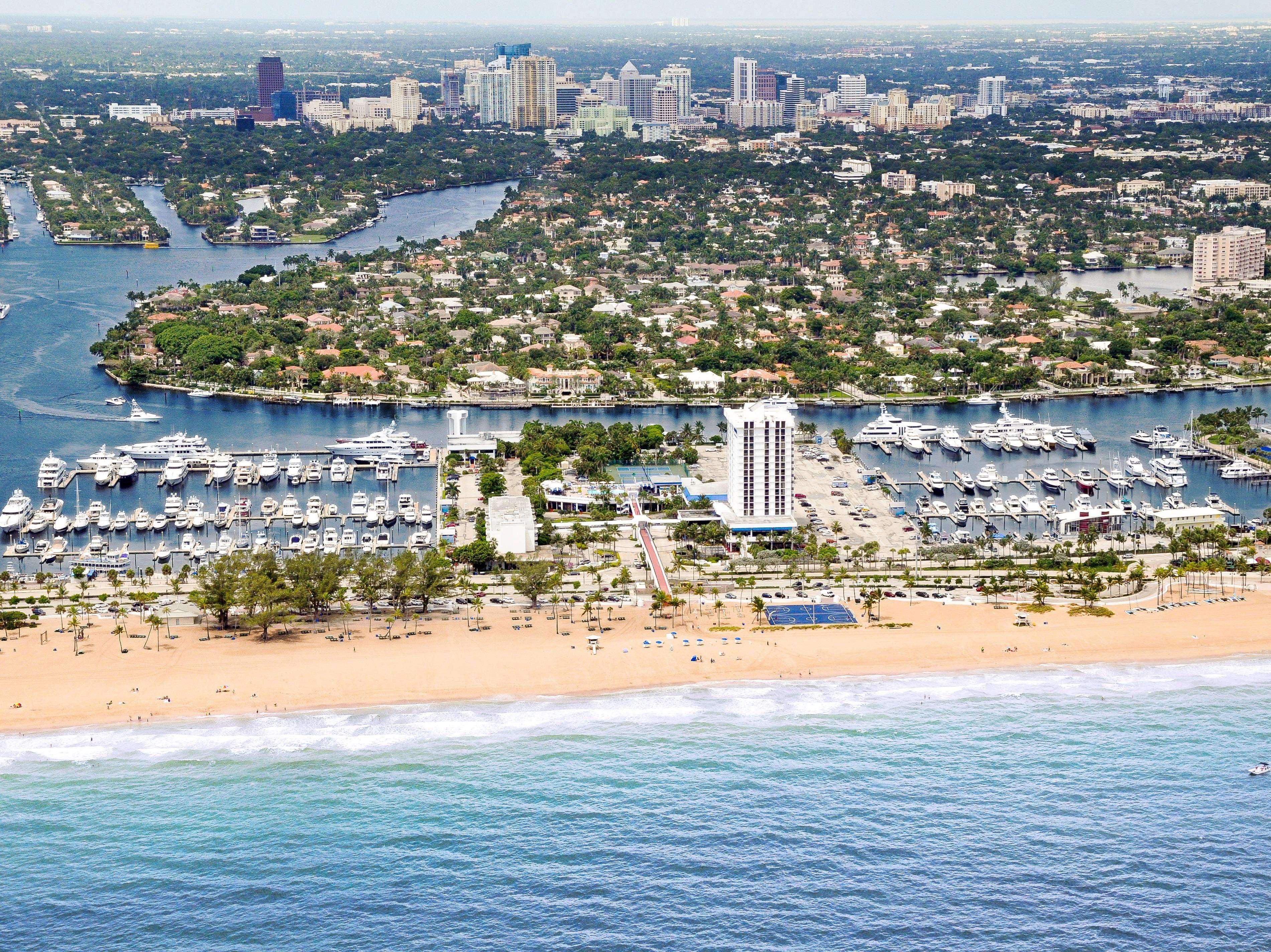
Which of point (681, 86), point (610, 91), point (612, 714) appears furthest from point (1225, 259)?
point (681, 86)

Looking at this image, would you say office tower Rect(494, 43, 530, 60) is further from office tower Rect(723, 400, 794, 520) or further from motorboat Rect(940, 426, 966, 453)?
office tower Rect(723, 400, 794, 520)

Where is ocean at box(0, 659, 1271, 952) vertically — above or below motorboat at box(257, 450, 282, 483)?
below

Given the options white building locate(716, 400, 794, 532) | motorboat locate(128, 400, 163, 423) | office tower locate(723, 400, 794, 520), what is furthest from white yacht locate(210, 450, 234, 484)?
office tower locate(723, 400, 794, 520)

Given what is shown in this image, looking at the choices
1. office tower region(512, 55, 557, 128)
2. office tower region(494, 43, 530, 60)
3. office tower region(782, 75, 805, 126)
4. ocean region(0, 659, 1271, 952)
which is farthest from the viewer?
office tower region(494, 43, 530, 60)

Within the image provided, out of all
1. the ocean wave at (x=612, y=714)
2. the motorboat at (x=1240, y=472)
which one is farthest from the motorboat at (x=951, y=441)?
the ocean wave at (x=612, y=714)

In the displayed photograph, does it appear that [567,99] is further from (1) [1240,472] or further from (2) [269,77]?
(1) [1240,472]

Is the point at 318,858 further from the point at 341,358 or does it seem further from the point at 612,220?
the point at 612,220

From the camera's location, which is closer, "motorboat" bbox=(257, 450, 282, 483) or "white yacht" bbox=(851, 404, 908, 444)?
"motorboat" bbox=(257, 450, 282, 483)
